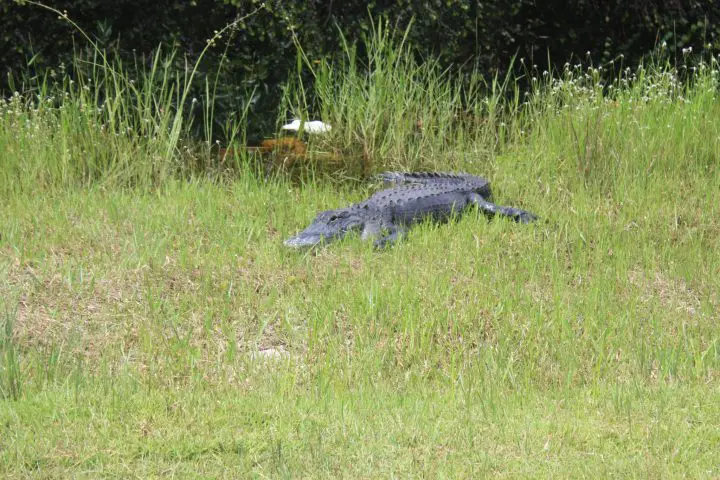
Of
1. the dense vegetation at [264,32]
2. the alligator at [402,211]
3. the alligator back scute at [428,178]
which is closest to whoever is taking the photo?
the alligator at [402,211]

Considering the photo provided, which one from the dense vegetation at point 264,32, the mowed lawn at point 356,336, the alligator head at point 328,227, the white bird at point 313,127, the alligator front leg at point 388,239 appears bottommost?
the mowed lawn at point 356,336

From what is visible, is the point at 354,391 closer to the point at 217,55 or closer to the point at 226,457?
the point at 226,457

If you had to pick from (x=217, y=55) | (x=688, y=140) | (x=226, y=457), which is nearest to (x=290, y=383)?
(x=226, y=457)

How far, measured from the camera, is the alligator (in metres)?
5.88

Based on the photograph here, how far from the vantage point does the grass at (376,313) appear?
364cm

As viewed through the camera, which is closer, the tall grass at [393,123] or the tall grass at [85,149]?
the tall grass at [85,149]

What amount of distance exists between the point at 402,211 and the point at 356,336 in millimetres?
1656

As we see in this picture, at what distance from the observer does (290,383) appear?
4.27m

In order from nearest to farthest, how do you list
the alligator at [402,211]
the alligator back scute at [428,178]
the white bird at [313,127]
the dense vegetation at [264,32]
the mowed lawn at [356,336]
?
the mowed lawn at [356,336] < the alligator at [402,211] < the alligator back scute at [428,178] < the white bird at [313,127] < the dense vegetation at [264,32]

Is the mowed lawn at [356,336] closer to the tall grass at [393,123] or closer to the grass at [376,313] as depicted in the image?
the grass at [376,313]

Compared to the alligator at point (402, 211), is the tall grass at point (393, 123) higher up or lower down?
higher up

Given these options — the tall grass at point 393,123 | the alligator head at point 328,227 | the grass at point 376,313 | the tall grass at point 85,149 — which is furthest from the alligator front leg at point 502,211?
the tall grass at point 85,149

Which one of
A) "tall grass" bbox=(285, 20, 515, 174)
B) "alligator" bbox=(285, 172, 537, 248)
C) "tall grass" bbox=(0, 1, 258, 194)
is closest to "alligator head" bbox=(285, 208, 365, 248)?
"alligator" bbox=(285, 172, 537, 248)

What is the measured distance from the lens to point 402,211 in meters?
6.25
